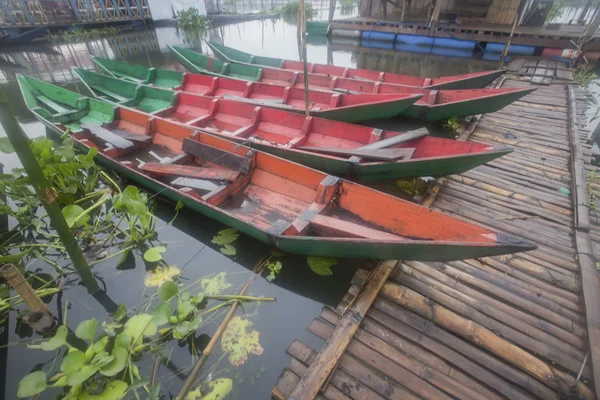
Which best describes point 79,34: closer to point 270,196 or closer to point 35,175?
point 270,196

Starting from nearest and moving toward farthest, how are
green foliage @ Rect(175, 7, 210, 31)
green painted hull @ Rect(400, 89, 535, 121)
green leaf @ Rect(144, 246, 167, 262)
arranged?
1. green leaf @ Rect(144, 246, 167, 262)
2. green painted hull @ Rect(400, 89, 535, 121)
3. green foliage @ Rect(175, 7, 210, 31)

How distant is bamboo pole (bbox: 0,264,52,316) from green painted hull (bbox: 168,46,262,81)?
784cm

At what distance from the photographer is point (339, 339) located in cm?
265

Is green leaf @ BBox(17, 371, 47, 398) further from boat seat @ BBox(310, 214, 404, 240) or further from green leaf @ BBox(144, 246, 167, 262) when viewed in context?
boat seat @ BBox(310, 214, 404, 240)

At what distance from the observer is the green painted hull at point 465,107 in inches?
217

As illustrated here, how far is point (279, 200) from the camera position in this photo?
4.42 metres

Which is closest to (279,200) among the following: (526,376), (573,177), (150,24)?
(526,376)

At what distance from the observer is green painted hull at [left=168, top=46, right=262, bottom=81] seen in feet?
30.6

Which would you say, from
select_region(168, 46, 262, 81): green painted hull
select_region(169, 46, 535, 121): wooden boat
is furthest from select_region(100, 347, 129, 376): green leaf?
select_region(168, 46, 262, 81): green painted hull

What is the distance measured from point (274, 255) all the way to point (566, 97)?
9.16 metres

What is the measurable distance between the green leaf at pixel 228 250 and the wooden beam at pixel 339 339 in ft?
6.43

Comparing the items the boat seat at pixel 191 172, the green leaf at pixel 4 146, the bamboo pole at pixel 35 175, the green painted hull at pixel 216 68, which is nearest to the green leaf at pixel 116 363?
the bamboo pole at pixel 35 175

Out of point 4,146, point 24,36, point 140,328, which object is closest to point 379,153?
Answer: point 140,328

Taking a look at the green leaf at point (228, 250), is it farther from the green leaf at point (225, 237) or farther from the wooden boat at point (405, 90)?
the wooden boat at point (405, 90)
